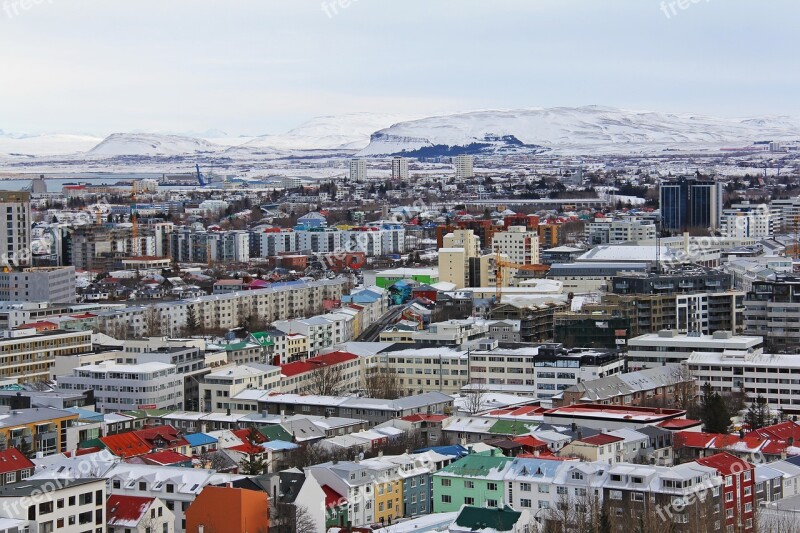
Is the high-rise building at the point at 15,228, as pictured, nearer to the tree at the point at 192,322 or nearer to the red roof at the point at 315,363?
the tree at the point at 192,322

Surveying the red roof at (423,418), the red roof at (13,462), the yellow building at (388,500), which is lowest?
the yellow building at (388,500)

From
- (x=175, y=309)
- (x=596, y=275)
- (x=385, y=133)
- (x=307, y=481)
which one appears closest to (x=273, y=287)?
(x=175, y=309)

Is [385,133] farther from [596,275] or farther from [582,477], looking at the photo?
[582,477]

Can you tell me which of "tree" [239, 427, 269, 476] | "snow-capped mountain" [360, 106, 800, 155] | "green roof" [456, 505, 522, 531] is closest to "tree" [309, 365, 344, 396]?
"tree" [239, 427, 269, 476]

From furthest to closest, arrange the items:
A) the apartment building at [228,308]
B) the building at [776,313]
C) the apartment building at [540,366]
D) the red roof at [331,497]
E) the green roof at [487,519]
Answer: the apartment building at [228,308] → the building at [776,313] → the apartment building at [540,366] → the red roof at [331,497] → the green roof at [487,519]

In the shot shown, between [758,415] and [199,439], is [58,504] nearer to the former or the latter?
[199,439]

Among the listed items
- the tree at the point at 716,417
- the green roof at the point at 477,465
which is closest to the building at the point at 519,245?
the tree at the point at 716,417

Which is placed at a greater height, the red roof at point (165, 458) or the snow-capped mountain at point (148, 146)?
the snow-capped mountain at point (148, 146)

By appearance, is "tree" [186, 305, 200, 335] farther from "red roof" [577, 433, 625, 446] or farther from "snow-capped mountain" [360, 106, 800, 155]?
"snow-capped mountain" [360, 106, 800, 155]
